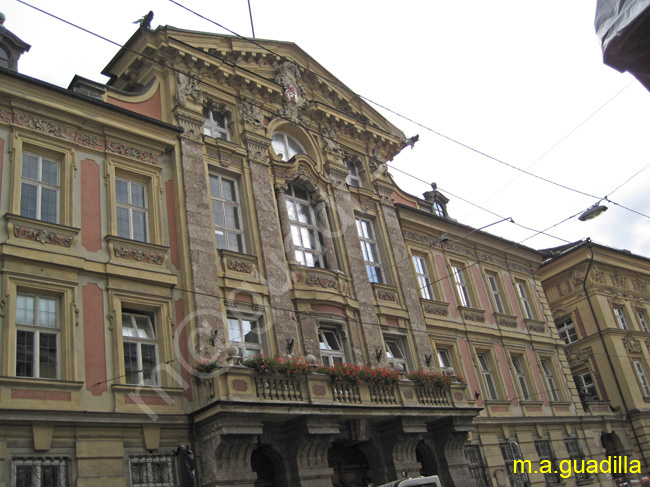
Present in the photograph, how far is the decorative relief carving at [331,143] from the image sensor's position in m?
22.9

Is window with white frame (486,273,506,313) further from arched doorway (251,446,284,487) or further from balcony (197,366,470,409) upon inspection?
arched doorway (251,446,284,487)

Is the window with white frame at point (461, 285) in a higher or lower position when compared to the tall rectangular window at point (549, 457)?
higher

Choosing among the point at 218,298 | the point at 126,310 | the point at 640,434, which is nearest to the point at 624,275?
the point at 640,434

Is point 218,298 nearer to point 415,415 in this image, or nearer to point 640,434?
point 415,415

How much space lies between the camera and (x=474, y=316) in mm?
24891

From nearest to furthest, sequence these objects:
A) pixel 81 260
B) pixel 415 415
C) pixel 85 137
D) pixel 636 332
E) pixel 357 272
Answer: pixel 81 260, pixel 85 137, pixel 415 415, pixel 357 272, pixel 636 332

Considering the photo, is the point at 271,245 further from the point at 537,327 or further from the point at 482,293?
the point at 537,327

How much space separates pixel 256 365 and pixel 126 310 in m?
3.49

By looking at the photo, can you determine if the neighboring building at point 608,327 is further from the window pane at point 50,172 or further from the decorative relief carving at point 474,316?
the window pane at point 50,172

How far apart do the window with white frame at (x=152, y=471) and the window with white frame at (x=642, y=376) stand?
26.3 m

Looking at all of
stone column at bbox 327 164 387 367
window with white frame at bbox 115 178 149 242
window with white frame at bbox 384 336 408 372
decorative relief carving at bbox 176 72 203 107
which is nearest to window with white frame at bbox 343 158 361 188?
stone column at bbox 327 164 387 367

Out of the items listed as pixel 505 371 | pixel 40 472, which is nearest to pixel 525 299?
pixel 505 371

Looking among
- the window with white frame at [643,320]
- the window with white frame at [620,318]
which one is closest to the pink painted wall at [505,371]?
the window with white frame at [620,318]

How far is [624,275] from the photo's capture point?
35.8m
